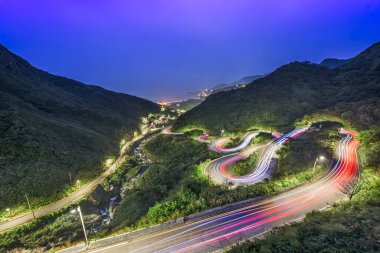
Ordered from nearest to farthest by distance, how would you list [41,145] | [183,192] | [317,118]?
[183,192] < [41,145] < [317,118]

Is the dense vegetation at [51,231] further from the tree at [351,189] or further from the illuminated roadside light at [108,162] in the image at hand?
the tree at [351,189]

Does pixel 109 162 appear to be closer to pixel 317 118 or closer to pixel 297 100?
pixel 317 118

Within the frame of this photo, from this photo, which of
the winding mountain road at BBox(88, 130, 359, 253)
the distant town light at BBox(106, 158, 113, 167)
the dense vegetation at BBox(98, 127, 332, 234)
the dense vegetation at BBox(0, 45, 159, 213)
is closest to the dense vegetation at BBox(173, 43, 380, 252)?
the winding mountain road at BBox(88, 130, 359, 253)

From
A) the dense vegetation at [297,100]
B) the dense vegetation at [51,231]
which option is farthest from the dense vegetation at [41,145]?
the dense vegetation at [297,100]

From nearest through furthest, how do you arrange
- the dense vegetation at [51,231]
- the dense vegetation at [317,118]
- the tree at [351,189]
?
the dense vegetation at [317,118]
the tree at [351,189]
the dense vegetation at [51,231]

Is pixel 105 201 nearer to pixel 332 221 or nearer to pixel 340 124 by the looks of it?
pixel 332 221

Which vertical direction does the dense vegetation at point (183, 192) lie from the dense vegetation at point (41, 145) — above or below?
below

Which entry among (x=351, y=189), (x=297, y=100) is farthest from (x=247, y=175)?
(x=297, y=100)
